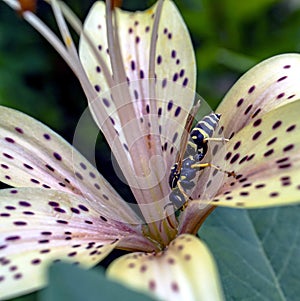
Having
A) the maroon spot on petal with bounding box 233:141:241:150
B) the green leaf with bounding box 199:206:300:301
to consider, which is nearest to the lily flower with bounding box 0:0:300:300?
the maroon spot on petal with bounding box 233:141:241:150

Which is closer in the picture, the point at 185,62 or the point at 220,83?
the point at 185,62

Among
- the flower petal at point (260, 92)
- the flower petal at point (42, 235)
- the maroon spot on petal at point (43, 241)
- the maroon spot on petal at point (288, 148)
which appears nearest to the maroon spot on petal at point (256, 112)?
the flower petal at point (260, 92)

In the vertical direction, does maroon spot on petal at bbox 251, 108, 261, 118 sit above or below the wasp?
above

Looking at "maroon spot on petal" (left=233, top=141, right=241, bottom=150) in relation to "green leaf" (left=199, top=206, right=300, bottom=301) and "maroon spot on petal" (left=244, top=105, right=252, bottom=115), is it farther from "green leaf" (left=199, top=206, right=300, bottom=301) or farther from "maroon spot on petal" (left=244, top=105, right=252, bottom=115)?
"green leaf" (left=199, top=206, right=300, bottom=301)

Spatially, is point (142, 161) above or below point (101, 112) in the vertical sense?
below

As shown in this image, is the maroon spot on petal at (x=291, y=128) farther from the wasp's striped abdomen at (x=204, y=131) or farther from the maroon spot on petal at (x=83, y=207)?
the maroon spot on petal at (x=83, y=207)

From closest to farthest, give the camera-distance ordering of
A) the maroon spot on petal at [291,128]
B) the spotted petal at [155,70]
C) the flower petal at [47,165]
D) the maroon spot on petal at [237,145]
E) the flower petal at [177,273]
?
1. the flower petal at [177,273]
2. the maroon spot on petal at [291,128]
3. the maroon spot on petal at [237,145]
4. the flower petal at [47,165]
5. the spotted petal at [155,70]

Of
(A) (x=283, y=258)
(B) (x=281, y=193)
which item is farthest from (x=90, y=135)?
(B) (x=281, y=193)

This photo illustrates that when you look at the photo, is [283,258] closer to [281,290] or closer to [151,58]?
[281,290]
